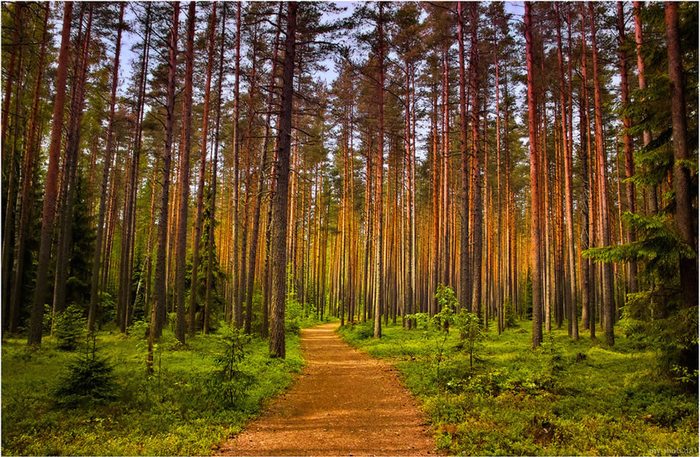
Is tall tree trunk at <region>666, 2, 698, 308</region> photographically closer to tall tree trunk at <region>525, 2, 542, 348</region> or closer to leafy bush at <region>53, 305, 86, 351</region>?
tall tree trunk at <region>525, 2, 542, 348</region>

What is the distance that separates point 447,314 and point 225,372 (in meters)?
4.74

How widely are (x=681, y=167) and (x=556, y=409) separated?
469cm

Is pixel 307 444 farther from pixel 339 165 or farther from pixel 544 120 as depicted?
pixel 339 165

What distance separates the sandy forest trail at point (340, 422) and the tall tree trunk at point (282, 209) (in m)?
1.73

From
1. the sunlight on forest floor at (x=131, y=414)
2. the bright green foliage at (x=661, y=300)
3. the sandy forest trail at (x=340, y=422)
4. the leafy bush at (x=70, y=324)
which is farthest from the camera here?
the leafy bush at (x=70, y=324)

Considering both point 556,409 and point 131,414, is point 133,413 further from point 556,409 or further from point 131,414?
point 556,409

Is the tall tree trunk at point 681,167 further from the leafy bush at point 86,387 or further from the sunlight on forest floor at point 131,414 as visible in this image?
the leafy bush at point 86,387

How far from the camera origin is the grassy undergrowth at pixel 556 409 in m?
4.83

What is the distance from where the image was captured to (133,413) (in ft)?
19.5

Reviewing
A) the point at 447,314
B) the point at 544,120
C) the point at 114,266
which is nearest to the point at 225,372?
the point at 447,314

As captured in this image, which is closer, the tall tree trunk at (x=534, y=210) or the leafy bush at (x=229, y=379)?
the leafy bush at (x=229, y=379)

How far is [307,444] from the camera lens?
5.18 m

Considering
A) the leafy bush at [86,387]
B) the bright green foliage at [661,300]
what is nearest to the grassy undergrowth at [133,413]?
the leafy bush at [86,387]

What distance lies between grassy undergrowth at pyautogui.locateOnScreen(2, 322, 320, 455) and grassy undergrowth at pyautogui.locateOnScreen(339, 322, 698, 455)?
3.26 meters
